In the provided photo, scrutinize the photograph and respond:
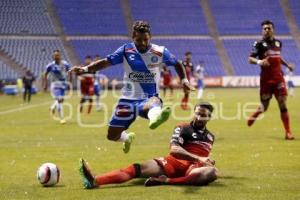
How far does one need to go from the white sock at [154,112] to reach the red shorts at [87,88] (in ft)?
53.8

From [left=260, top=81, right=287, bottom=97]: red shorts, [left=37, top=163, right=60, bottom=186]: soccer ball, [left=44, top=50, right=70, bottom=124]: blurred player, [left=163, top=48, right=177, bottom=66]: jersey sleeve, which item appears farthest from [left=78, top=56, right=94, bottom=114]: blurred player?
[left=37, top=163, right=60, bottom=186]: soccer ball

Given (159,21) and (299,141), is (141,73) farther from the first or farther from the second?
(159,21)

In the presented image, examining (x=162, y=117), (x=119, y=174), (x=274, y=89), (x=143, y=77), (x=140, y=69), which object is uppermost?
(x=140, y=69)

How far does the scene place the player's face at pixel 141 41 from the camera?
8.77 m

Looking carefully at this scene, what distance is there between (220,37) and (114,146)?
47838mm

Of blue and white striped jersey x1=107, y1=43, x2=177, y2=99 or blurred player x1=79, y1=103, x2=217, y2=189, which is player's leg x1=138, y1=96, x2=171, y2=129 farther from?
blurred player x1=79, y1=103, x2=217, y2=189

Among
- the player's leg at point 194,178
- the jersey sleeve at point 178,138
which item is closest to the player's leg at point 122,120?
the jersey sleeve at point 178,138

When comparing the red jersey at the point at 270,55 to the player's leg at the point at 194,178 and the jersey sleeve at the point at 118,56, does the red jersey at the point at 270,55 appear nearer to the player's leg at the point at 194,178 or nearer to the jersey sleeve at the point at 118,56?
the jersey sleeve at the point at 118,56

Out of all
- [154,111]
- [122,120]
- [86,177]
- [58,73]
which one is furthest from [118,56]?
[58,73]

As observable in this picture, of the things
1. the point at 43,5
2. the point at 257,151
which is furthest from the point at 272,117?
the point at 43,5

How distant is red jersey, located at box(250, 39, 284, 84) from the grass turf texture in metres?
1.56

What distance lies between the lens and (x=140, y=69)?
29.7 feet

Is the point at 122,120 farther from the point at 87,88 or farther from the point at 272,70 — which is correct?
the point at 87,88

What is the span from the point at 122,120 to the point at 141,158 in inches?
69.8
